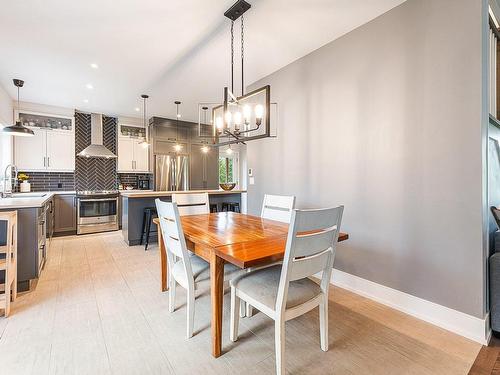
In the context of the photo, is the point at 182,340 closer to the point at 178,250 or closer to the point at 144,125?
the point at 178,250

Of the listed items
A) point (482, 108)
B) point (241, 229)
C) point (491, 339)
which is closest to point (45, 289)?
point (241, 229)

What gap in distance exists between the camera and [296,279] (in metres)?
1.34

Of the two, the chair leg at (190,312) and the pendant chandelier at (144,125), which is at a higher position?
the pendant chandelier at (144,125)

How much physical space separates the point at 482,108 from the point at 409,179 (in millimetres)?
677

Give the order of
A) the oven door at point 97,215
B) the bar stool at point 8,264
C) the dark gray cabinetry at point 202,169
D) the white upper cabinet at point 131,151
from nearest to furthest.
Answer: the bar stool at point 8,264 < the oven door at point 97,215 < the white upper cabinet at point 131,151 < the dark gray cabinetry at point 202,169

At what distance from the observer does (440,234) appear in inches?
76.1

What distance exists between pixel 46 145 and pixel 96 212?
166cm

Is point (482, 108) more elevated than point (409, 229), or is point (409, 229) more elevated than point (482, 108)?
point (482, 108)

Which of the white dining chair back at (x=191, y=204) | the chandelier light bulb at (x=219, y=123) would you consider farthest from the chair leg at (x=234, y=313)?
the chandelier light bulb at (x=219, y=123)

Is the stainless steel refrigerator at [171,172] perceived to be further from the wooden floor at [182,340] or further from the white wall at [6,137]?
the wooden floor at [182,340]

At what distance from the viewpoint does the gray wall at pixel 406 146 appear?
180 centimetres

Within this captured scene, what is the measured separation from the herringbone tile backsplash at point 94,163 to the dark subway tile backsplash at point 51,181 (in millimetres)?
139

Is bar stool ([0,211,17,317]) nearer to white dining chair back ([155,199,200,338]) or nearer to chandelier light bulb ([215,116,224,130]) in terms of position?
white dining chair back ([155,199,200,338])

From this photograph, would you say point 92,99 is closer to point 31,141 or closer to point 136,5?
point 31,141
